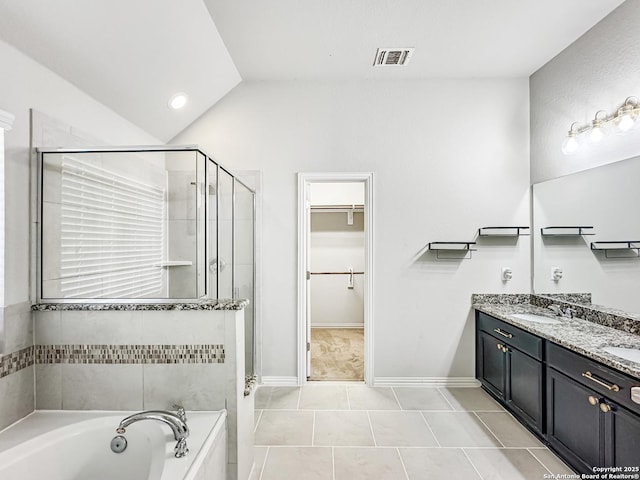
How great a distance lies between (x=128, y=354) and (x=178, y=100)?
204 cm

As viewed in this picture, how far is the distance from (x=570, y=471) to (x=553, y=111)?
2718mm

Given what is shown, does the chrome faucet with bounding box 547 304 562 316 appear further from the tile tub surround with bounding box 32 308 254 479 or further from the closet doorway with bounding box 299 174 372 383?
the tile tub surround with bounding box 32 308 254 479

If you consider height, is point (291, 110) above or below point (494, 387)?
above

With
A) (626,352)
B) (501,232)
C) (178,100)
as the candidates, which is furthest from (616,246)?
(178,100)

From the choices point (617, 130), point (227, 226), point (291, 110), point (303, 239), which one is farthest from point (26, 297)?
point (617, 130)

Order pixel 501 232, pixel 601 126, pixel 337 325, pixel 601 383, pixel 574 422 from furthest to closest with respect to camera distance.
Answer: pixel 337 325 → pixel 501 232 → pixel 601 126 → pixel 574 422 → pixel 601 383

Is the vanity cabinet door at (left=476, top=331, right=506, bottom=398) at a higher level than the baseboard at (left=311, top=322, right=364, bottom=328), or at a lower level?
higher

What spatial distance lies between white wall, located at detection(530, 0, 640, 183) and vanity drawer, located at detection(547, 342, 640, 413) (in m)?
1.43

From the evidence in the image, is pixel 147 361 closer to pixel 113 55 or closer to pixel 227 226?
pixel 227 226

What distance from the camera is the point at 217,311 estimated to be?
1749 millimetres

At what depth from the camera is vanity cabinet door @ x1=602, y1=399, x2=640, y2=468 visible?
154 centimetres

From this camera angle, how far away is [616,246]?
224cm

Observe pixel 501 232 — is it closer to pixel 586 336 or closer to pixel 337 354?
pixel 586 336

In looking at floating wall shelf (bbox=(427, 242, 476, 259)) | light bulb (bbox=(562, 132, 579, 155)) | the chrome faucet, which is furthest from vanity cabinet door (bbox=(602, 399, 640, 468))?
light bulb (bbox=(562, 132, 579, 155))
